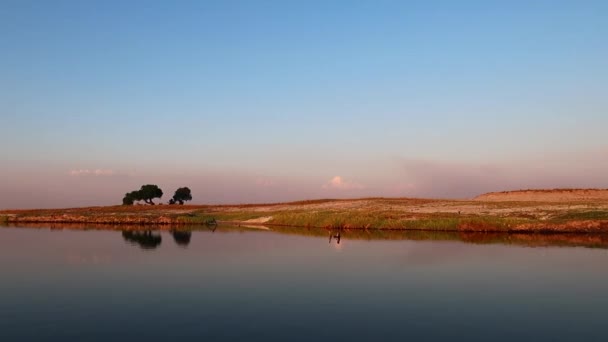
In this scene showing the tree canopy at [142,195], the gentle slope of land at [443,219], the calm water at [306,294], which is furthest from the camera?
the tree canopy at [142,195]

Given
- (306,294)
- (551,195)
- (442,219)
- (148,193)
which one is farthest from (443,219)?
(148,193)

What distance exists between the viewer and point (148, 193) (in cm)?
14688

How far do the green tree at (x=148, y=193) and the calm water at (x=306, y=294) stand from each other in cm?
10426

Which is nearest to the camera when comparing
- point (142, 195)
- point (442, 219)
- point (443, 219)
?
point (443, 219)

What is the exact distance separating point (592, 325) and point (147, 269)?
24.9 m

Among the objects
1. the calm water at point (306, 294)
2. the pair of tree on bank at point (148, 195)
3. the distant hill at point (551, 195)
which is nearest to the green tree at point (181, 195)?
the pair of tree on bank at point (148, 195)

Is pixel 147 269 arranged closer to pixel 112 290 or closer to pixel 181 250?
pixel 112 290

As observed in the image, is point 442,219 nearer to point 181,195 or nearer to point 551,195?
point 551,195

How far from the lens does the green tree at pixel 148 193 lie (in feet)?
481

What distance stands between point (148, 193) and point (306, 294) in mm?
128940

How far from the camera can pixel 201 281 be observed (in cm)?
2905

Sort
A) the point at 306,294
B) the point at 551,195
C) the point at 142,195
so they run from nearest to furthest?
the point at 306,294 < the point at 551,195 < the point at 142,195

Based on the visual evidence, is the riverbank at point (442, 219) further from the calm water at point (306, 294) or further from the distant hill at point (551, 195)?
the distant hill at point (551, 195)

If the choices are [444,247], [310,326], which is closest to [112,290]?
[310,326]
